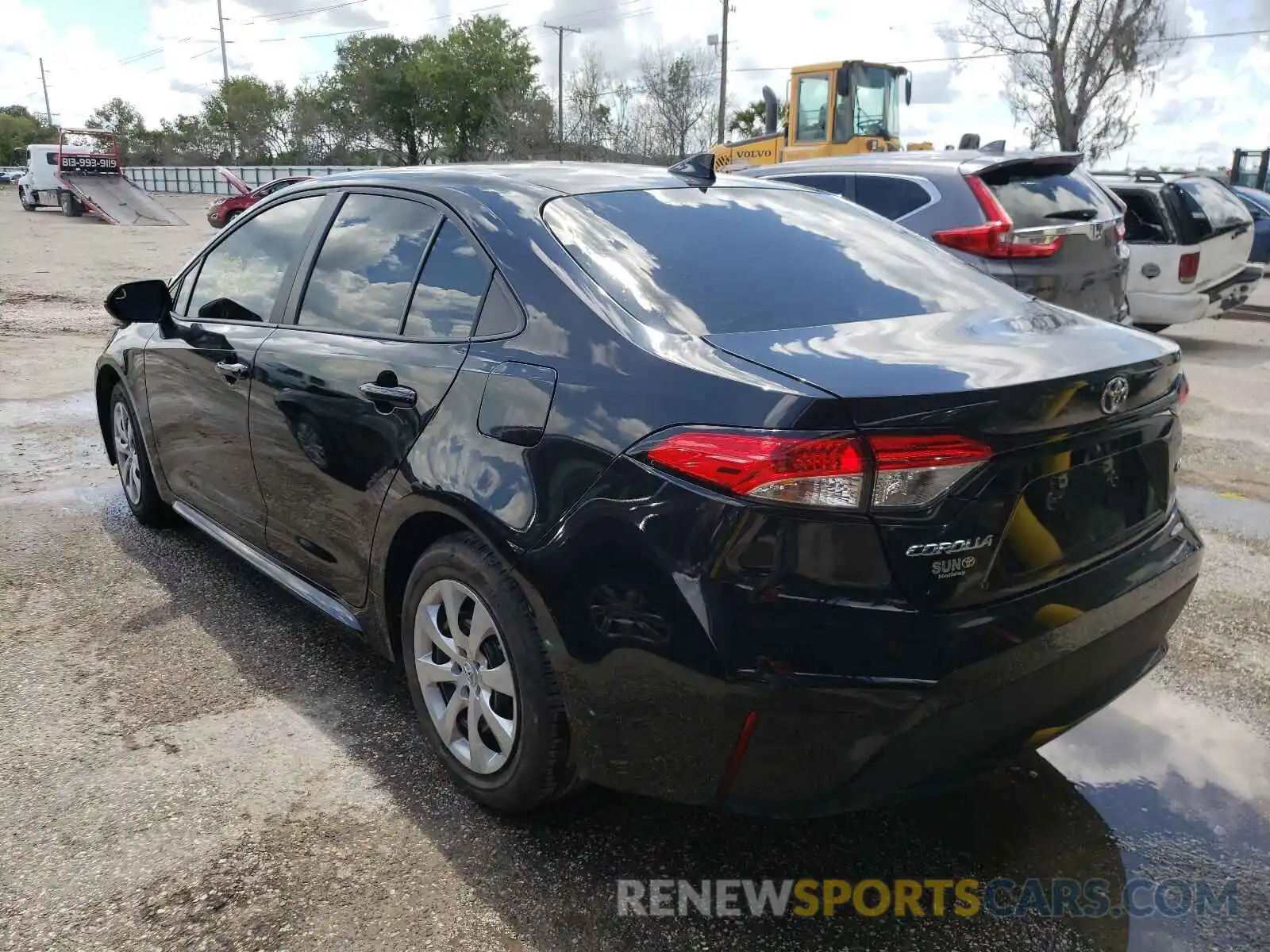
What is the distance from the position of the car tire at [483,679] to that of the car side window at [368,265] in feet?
2.57

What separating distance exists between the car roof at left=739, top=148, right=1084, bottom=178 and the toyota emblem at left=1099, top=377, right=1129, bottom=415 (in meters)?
4.30

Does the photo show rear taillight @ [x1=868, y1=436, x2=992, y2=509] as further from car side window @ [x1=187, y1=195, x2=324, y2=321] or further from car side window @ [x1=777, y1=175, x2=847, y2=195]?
car side window @ [x1=777, y1=175, x2=847, y2=195]

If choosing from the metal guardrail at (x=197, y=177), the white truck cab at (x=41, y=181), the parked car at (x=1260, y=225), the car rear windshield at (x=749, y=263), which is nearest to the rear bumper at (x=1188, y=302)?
the car rear windshield at (x=749, y=263)

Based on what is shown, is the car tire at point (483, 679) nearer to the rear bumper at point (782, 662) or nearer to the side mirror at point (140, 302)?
the rear bumper at point (782, 662)

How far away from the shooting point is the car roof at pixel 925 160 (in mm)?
6277

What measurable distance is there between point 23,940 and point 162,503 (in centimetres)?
280

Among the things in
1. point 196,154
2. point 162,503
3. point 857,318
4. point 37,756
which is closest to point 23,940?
point 37,756

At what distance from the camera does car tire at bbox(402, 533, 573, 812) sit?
2332 millimetres

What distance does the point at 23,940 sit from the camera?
7.21ft

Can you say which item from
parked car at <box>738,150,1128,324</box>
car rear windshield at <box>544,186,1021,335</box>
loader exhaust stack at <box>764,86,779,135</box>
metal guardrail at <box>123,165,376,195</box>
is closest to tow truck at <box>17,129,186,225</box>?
metal guardrail at <box>123,165,376,195</box>

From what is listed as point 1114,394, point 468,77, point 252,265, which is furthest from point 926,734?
point 468,77

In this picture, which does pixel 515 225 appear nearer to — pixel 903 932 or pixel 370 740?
pixel 370 740

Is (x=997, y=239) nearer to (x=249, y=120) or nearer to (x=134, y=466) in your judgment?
(x=134, y=466)

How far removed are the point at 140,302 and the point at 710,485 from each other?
3.10 m
